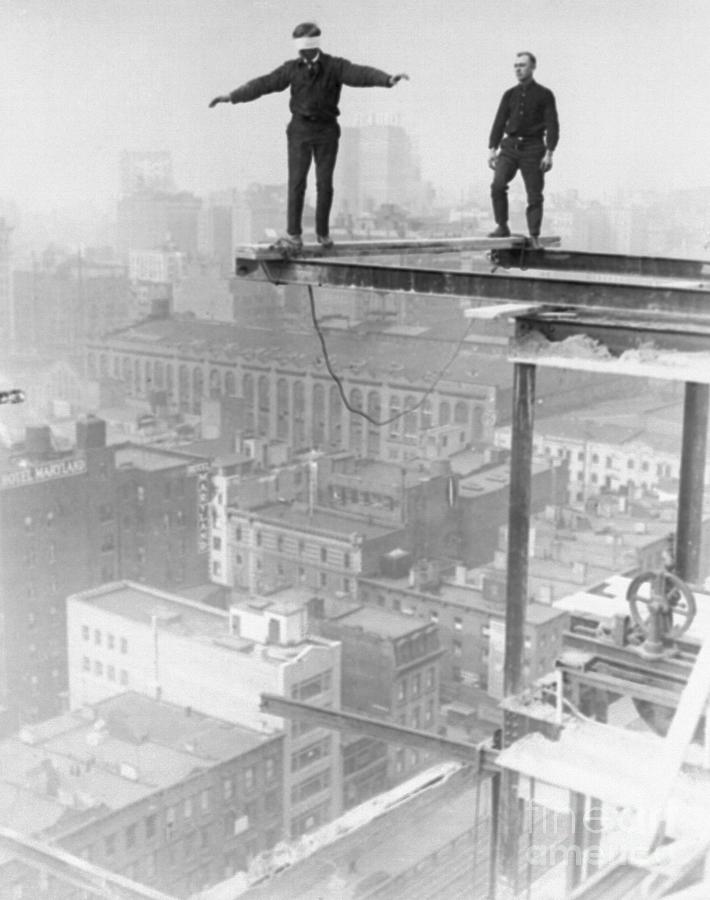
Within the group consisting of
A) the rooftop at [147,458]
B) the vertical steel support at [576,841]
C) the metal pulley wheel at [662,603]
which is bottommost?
the rooftop at [147,458]

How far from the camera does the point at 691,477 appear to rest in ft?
10.3

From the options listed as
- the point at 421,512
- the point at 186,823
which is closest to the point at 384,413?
the point at 421,512

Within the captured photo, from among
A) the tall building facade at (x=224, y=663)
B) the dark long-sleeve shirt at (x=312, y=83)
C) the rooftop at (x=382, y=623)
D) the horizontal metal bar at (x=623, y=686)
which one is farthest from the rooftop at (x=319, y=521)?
the horizontal metal bar at (x=623, y=686)

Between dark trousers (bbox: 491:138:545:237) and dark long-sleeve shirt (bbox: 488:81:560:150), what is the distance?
28 millimetres

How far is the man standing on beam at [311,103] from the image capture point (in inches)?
119

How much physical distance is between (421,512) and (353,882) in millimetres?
7685

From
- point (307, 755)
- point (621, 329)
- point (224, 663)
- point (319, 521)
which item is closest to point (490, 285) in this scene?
point (621, 329)

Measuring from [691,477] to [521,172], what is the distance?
3.27ft

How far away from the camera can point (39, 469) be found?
1750 centimetres

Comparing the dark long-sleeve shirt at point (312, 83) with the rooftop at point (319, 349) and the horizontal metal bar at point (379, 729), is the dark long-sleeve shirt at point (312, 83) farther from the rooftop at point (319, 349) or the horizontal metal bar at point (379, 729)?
the rooftop at point (319, 349)

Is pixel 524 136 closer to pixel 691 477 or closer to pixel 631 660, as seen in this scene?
pixel 691 477

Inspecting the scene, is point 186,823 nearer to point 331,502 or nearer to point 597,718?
point 331,502

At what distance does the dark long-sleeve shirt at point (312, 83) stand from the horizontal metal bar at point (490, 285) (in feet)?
1.42

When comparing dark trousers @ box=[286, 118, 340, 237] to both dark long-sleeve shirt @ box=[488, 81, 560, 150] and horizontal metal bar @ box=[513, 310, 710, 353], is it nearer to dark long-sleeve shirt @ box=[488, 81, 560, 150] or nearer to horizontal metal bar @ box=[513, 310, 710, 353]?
dark long-sleeve shirt @ box=[488, 81, 560, 150]
